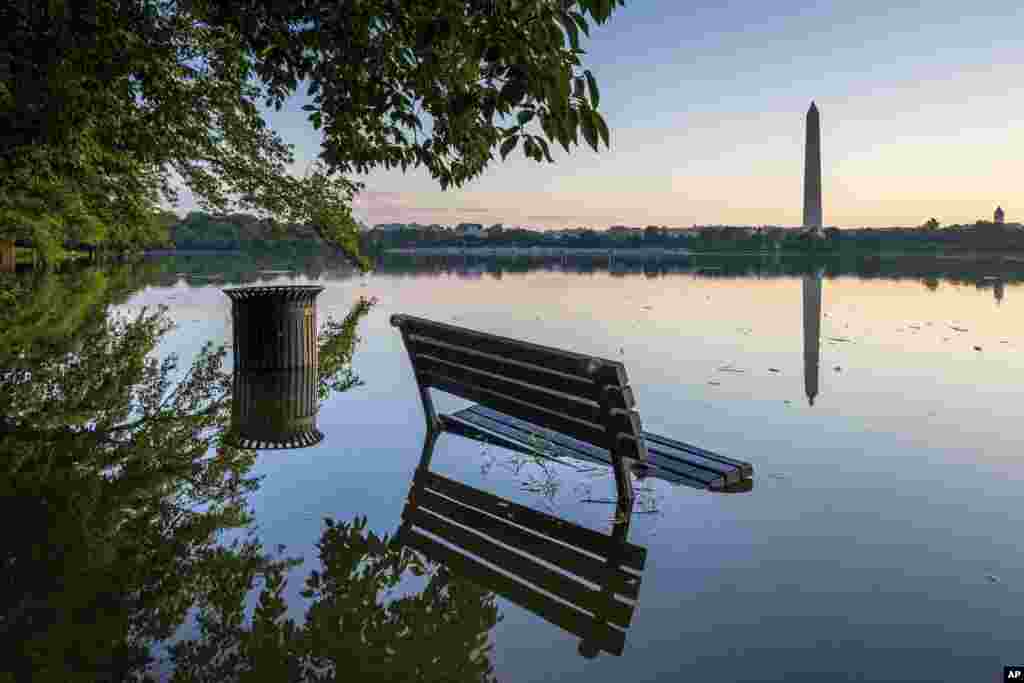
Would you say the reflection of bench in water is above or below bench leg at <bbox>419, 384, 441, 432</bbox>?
below

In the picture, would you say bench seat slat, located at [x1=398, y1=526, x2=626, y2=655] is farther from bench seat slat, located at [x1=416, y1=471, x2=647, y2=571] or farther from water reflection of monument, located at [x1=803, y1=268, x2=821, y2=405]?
water reflection of monument, located at [x1=803, y1=268, x2=821, y2=405]

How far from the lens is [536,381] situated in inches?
206

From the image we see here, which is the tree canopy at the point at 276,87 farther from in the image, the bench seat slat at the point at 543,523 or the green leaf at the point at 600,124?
the bench seat slat at the point at 543,523

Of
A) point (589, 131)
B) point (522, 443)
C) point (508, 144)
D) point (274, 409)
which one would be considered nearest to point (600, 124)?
point (589, 131)

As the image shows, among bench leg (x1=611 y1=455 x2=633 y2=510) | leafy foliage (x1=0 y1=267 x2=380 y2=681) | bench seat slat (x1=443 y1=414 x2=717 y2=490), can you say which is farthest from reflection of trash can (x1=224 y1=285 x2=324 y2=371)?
bench leg (x1=611 y1=455 x2=633 y2=510)

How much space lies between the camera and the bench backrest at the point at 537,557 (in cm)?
381

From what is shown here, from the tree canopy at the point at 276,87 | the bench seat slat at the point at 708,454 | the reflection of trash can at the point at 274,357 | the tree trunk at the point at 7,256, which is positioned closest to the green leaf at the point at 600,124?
the tree canopy at the point at 276,87

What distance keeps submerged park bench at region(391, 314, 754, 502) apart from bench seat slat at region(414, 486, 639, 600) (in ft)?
2.53

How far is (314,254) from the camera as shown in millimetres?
165250

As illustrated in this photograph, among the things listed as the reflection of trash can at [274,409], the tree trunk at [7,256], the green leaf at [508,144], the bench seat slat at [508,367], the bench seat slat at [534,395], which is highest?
the tree trunk at [7,256]

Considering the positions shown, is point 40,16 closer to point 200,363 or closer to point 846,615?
point 200,363

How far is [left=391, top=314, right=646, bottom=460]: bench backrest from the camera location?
465 cm

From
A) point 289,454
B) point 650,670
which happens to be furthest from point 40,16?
point 650,670

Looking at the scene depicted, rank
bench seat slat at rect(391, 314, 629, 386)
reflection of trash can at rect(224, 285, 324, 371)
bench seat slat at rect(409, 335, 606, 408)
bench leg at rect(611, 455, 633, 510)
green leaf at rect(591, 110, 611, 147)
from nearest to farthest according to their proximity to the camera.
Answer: green leaf at rect(591, 110, 611, 147) → bench seat slat at rect(391, 314, 629, 386) → bench seat slat at rect(409, 335, 606, 408) → bench leg at rect(611, 455, 633, 510) → reflection of trash can at rect(224, 285, 324, 371)
